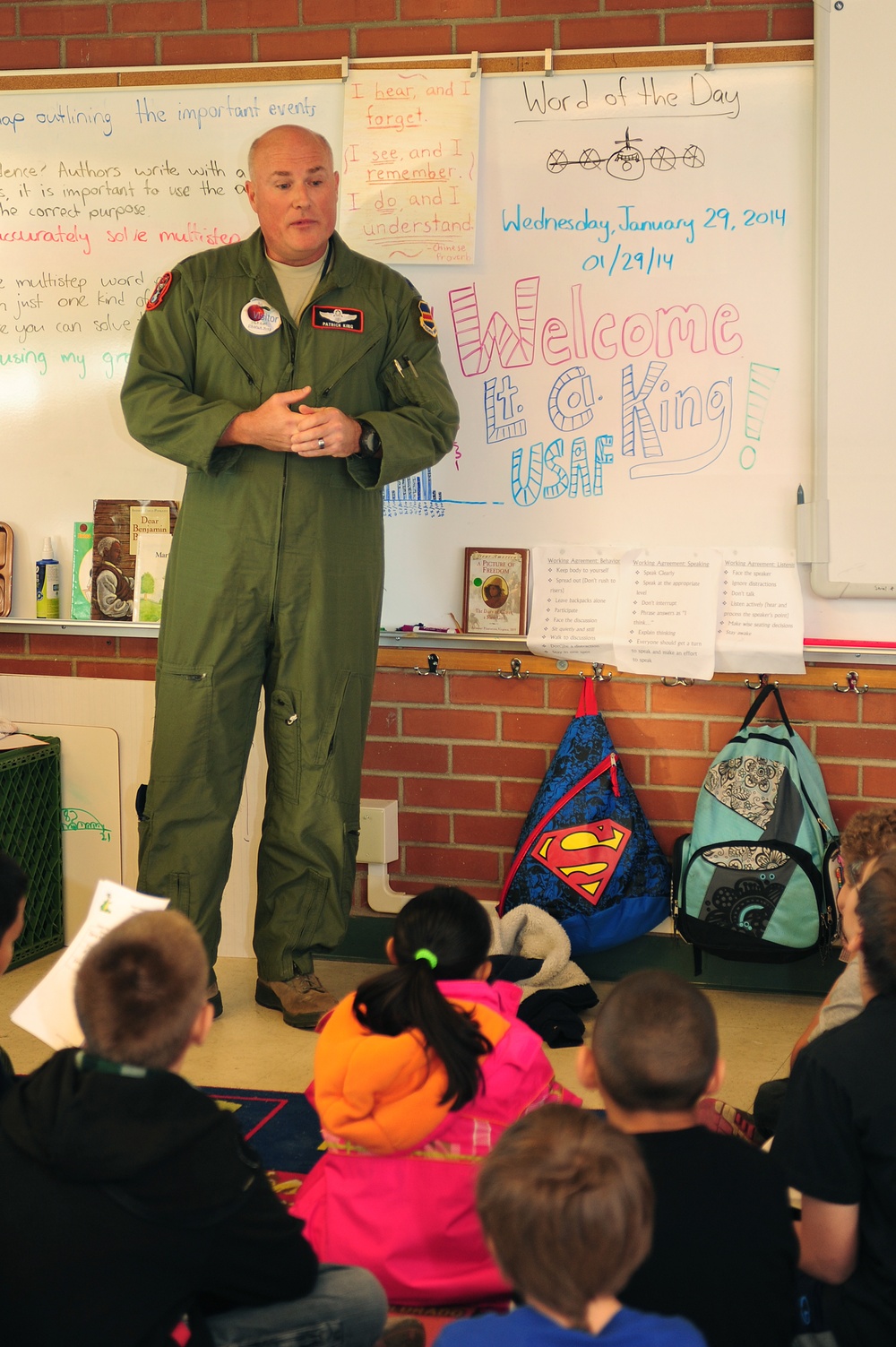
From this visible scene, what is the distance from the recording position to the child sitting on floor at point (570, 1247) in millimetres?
990

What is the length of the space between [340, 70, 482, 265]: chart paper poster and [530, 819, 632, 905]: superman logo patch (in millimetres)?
1411

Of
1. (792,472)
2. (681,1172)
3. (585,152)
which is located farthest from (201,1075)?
(585,152)

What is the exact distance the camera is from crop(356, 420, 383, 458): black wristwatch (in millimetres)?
2807

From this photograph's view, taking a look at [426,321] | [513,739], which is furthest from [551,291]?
[513,739]

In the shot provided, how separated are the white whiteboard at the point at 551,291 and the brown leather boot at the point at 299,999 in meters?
0.92

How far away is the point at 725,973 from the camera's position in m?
3.16

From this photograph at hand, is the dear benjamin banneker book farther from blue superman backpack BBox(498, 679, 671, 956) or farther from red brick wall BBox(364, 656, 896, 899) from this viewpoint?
blue superman backpack BBox(498, 679, 671, 956)

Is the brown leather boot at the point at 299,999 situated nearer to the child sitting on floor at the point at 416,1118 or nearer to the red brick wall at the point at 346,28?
the child sitting on floor at the point at 416,1118

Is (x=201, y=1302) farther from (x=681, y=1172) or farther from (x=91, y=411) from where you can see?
(x=91, y=411)

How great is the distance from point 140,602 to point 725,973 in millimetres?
1754

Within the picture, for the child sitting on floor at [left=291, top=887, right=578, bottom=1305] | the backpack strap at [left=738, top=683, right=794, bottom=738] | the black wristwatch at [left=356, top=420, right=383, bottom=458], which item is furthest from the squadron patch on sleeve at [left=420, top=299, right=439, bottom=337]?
the child sitting on floor at [left=291, top=887, right=578, bottom=1305]

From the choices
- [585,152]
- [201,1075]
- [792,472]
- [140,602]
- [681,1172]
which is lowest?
[201,1075]

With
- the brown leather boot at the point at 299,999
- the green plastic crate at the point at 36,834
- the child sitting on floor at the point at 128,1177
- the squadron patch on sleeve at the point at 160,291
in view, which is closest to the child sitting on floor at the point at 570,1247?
the child sitting on floor at the point at 128,1177

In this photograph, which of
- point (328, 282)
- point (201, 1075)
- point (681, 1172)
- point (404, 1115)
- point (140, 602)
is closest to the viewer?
point (681, 1172)
